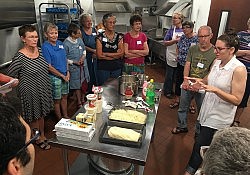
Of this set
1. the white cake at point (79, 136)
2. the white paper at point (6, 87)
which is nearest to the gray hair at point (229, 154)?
the white cake at point (79, 136)

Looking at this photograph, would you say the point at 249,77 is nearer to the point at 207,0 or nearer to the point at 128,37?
the point at 128,37

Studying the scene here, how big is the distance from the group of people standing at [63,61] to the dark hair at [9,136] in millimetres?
1532

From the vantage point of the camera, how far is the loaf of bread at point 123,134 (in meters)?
1.41

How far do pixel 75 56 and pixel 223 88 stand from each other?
1893 mm

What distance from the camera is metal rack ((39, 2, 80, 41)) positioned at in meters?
3.95

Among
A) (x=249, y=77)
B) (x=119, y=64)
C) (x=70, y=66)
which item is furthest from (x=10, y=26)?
(x=249, y=77)

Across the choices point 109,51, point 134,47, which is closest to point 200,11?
point 134,47

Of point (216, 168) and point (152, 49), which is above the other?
point (216, 168)

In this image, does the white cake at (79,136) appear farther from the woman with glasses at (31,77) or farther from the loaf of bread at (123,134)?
the woman with glasses at (31,77)

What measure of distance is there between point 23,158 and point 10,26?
3.00 meters

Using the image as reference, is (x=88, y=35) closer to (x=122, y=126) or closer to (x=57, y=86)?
(x=57, y=86)

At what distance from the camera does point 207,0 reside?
15.4 feet

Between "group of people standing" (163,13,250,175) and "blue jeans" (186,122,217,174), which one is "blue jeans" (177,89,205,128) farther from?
"blue jeans" (186,122,217,174)

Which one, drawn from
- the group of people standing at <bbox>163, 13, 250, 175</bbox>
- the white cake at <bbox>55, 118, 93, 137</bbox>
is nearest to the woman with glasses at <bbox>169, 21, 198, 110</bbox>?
the group of people standing at <bbox>163, 13, 250, 175</bbox>
